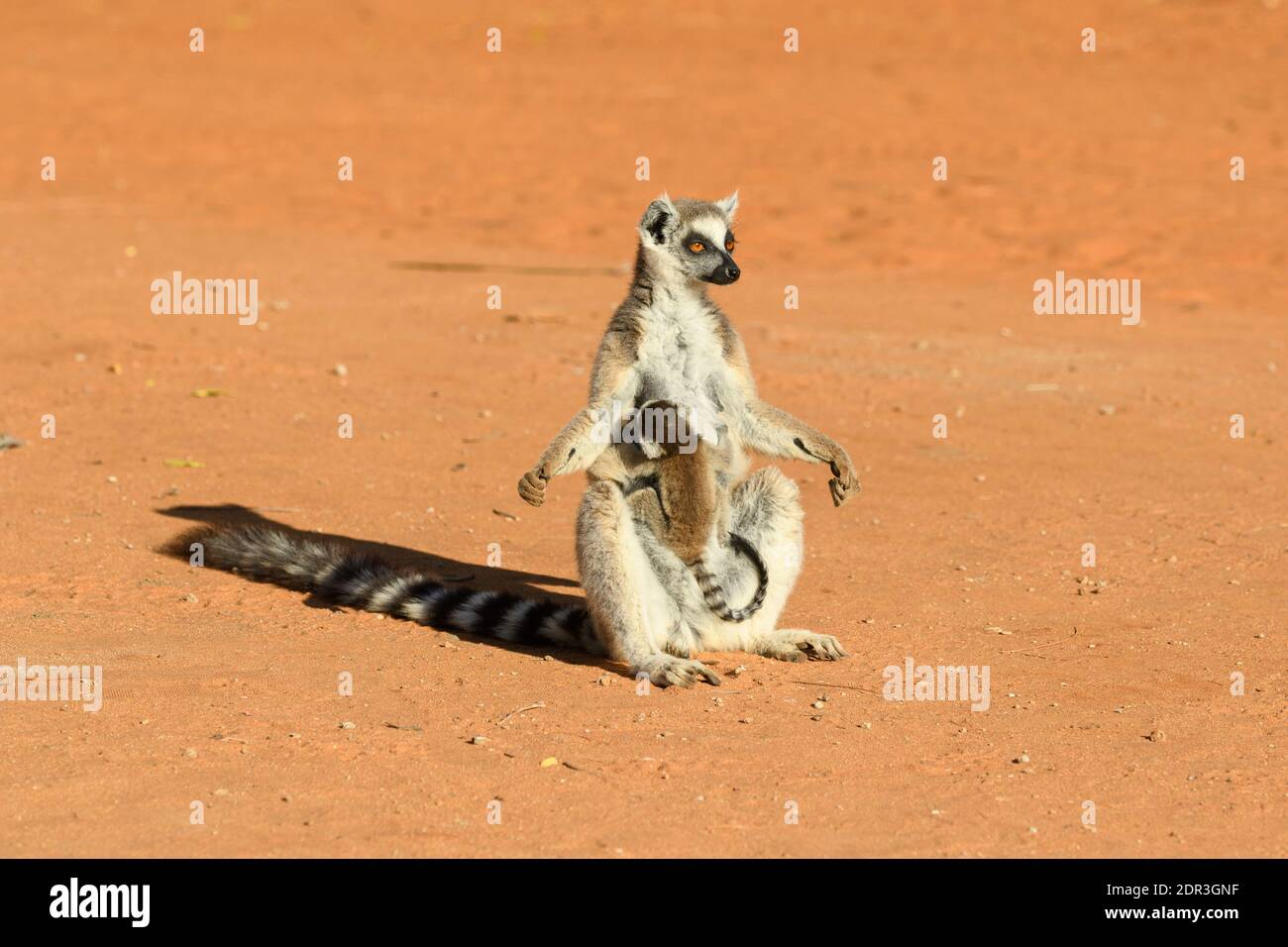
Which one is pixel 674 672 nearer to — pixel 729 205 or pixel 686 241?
pixel 686 241

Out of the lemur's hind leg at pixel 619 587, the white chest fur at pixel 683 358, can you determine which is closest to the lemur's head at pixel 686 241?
the white chest fur at pixel 683 358

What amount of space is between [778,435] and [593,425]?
3.10 ft

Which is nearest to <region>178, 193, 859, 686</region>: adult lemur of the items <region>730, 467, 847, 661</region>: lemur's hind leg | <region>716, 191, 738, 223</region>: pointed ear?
<region>730, 467, 847, 661</region>: lemur's hind leg

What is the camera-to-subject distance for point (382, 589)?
26.8 ft

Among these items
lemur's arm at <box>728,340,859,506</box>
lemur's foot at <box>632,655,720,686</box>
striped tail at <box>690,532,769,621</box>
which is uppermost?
lemur's arm at <box>728,340,859,506</box>

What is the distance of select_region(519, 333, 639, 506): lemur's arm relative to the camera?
24.3 ft

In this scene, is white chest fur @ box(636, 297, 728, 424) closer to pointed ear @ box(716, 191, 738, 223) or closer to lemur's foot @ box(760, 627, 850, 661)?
pointed ear @ box(716, 191, 738, 223)

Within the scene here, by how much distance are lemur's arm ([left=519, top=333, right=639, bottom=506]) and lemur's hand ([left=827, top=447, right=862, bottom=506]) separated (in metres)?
1.03

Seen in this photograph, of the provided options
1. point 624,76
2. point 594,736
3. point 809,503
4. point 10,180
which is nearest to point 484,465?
point 809,503

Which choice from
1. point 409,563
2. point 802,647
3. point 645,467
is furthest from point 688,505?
point 409,563

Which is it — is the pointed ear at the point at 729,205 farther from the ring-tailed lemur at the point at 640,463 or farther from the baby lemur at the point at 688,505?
the baby lemur at the point at 688,505

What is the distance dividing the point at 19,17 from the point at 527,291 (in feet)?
81.9

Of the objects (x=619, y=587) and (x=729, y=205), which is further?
(x=729, y=205)

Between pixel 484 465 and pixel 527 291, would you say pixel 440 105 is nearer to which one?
pixel 527 291
